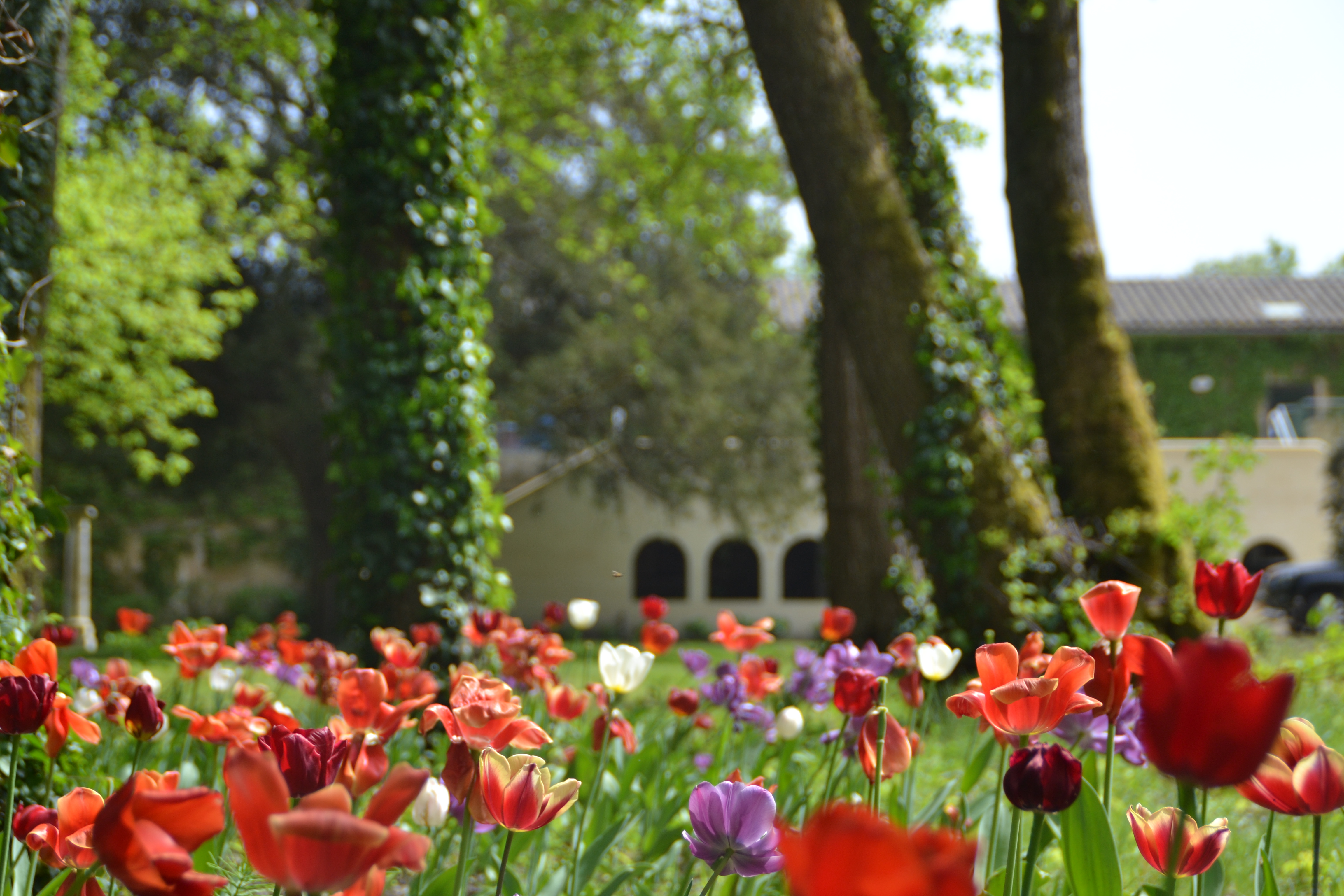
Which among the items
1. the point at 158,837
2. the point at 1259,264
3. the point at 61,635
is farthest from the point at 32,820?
the point at 1259,264

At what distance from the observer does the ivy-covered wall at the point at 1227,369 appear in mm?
22672

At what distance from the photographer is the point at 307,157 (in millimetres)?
11945

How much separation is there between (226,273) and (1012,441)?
10693 millimetres

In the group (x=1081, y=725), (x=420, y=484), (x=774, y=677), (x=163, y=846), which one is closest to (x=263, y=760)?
(x=163, y=846)

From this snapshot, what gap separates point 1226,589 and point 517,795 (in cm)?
110

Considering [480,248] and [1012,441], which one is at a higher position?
[480,248]

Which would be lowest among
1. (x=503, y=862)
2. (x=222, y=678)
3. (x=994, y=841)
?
(x=994, y=841)

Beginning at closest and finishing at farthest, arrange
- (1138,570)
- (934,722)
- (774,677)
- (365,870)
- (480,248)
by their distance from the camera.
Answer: (365,870) < (774,677) < (934,722) < (480,248) < (1138,570)

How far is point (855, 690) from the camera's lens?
166cm

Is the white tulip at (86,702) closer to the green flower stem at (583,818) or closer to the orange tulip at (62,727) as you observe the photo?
the orange tulip at (62,727)

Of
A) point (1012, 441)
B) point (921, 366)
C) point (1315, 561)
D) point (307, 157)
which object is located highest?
point (307, 157)

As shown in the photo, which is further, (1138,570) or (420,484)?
(1138,570)

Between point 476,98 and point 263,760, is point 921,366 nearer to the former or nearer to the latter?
point 476,98

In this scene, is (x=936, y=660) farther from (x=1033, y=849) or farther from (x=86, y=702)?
(x=86, y=702)
